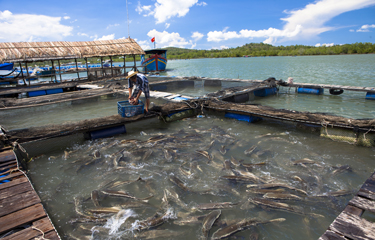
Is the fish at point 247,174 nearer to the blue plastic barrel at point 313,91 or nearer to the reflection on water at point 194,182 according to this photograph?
the reflection on water at point 194,182

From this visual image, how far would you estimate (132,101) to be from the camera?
27.7 ft

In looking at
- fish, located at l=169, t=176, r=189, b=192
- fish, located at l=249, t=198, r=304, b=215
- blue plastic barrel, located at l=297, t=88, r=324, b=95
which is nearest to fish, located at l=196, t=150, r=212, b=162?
fish, located at l=169, t=176, r=189, b=192

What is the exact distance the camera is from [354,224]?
3.06m

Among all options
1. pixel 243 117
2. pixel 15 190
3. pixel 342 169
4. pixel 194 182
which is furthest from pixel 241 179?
pixel 243 117

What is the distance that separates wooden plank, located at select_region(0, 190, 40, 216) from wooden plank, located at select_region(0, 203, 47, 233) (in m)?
0.11

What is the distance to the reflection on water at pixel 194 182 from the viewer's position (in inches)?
144

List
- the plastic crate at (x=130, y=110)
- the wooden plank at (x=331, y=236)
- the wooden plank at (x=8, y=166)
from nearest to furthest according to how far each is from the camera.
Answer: the wooden plank at (x=331, y=236)
the wooden plank at (x=8, y=166)
the plastic crate at (x=130, y=110)

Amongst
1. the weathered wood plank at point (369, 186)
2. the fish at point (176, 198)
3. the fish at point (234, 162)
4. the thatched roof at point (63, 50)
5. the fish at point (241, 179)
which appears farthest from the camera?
the thatched roof at point (63, 50)

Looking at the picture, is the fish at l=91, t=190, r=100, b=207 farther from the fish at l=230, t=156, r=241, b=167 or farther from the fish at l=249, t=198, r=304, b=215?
the fish at l=230, t=156, r=241, b=167

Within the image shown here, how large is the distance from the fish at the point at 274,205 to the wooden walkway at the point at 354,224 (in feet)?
2.50

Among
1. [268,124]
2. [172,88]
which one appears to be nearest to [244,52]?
[172,88]

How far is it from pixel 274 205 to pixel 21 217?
431 centimetres

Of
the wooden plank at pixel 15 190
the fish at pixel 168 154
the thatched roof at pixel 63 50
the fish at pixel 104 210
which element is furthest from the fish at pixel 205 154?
the thatched roof at pixel 63 50

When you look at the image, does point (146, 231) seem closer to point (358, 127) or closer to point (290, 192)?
point (290, 192)
